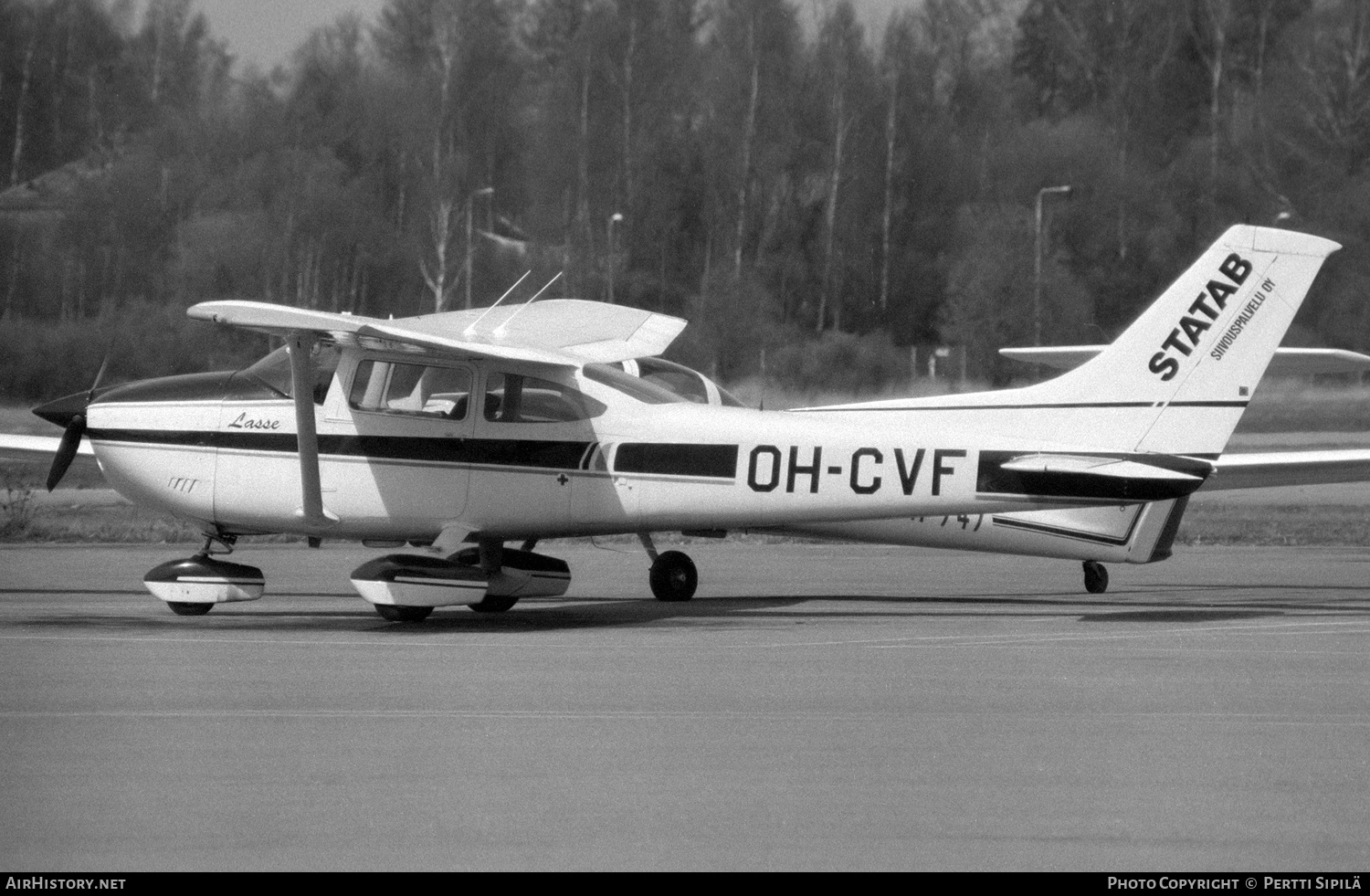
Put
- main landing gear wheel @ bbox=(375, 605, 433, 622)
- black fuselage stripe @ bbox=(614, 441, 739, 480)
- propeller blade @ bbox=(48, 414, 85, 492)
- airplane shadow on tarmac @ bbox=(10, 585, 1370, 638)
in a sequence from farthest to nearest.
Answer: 1. propeller blade @ bbox=(48, 414, 85, 492)
2. black fuselage stripe @ bbox=(614, 441, 739, 480)
3. main landing gear wheel @ bbox=(375, 605, 433, 622)
4. airplane shadow on tarmac @ bbox=(10, 585, 1370, 638)

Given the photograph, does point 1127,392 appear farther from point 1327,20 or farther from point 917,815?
point 1327,20

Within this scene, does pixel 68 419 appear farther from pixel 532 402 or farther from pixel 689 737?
pixel 689 737

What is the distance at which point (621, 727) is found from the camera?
7.54 meters

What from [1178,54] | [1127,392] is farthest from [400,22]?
[1127,392]

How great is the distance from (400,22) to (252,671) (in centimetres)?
3905

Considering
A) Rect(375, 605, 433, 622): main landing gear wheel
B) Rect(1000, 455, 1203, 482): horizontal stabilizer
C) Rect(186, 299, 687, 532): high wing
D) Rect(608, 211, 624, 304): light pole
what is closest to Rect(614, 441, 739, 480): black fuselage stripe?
Rect(186, 299, 687, 532): high wing

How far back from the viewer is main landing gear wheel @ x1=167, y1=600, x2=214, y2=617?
1216 centimetres

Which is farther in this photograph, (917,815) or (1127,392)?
(1127,392)

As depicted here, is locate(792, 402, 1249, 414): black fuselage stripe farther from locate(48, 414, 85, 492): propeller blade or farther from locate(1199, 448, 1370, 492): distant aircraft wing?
locate(48, 414, 85, 492): propeller blade

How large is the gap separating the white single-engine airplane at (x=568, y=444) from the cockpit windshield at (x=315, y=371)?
0.05 ft

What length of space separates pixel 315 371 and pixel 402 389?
602 millimetres

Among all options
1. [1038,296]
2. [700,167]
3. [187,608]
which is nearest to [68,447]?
[187,608]

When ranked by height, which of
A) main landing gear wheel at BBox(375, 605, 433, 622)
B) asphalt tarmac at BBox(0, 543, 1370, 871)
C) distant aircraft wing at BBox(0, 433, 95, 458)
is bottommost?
main landing gear wheel at BBox(375, 605, 433, 622)

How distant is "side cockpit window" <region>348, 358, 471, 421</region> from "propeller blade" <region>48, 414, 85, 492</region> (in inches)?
79.0
